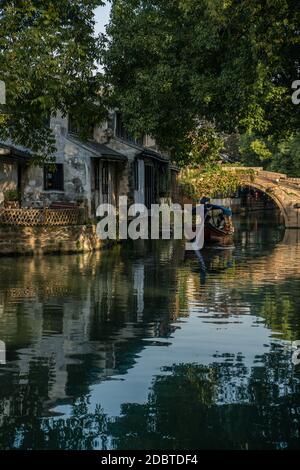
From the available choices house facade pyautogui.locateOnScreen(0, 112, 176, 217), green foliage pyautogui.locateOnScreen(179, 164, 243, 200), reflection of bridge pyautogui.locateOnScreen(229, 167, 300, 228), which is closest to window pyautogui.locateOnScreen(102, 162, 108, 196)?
house facade pyautogui.locateOnScreen(0, 112, 176, 217)

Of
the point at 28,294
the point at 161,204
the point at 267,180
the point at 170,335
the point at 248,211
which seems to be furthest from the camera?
the point at 248,211

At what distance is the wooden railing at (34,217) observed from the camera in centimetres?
2722

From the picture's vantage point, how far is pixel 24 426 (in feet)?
25.3

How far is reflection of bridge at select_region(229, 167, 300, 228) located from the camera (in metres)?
49.0

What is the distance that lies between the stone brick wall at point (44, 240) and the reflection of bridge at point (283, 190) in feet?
77.6

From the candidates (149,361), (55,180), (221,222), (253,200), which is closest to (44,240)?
(55,180)

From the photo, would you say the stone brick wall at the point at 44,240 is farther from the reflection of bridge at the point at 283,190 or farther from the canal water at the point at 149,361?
the reflection of bridge at the point at 283,190

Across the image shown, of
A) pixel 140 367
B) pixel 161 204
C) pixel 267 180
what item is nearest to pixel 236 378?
pixel 140 367

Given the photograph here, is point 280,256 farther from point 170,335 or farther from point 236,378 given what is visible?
point 236,378

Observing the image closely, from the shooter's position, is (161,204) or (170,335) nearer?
(170,335)

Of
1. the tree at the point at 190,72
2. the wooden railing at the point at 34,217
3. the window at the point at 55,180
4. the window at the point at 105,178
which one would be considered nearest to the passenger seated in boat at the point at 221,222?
the window at the point at 105,178

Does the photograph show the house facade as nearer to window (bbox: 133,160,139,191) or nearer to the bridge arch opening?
window (bbox: 133,160,139,191)

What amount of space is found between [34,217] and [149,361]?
1781cm
